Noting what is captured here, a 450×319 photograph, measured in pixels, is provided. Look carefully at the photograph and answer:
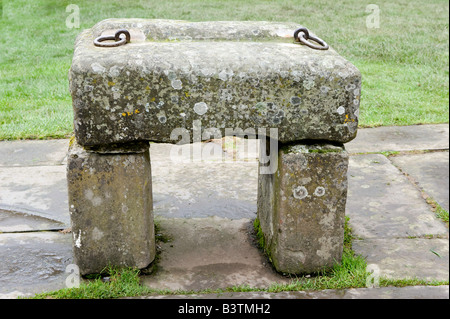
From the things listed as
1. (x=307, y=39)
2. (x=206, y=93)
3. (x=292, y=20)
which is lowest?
(x=292, y=20)

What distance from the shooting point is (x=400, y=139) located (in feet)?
16.7

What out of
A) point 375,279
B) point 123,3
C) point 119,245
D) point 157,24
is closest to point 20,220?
point 119,245

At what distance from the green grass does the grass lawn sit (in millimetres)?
2672

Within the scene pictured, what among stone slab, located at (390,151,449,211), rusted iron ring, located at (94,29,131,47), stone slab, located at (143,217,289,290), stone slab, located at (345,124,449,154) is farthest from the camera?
stone slab, located at (345,124,449,154)

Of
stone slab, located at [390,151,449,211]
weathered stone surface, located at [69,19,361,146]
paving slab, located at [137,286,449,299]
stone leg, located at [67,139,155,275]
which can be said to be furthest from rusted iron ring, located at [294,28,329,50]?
stone slab, located at [390,151,449,211]

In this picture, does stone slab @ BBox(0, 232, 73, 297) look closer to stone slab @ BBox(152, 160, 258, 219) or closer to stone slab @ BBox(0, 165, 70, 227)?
stone slab @ BBox(0, 165, 70, 227)

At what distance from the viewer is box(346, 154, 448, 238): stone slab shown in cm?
349

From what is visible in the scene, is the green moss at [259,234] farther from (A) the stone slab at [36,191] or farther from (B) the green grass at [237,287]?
(A) the stone slab at [36,191]

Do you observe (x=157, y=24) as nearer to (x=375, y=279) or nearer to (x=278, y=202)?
(x=278, y=202)

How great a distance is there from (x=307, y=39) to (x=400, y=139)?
7.69 ft

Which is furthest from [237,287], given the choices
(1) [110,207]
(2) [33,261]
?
(2) [33,261]

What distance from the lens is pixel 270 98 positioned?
8.80 ft

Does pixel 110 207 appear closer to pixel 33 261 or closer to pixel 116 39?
pixel 33 261

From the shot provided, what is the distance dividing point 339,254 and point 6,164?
2.98 metres
